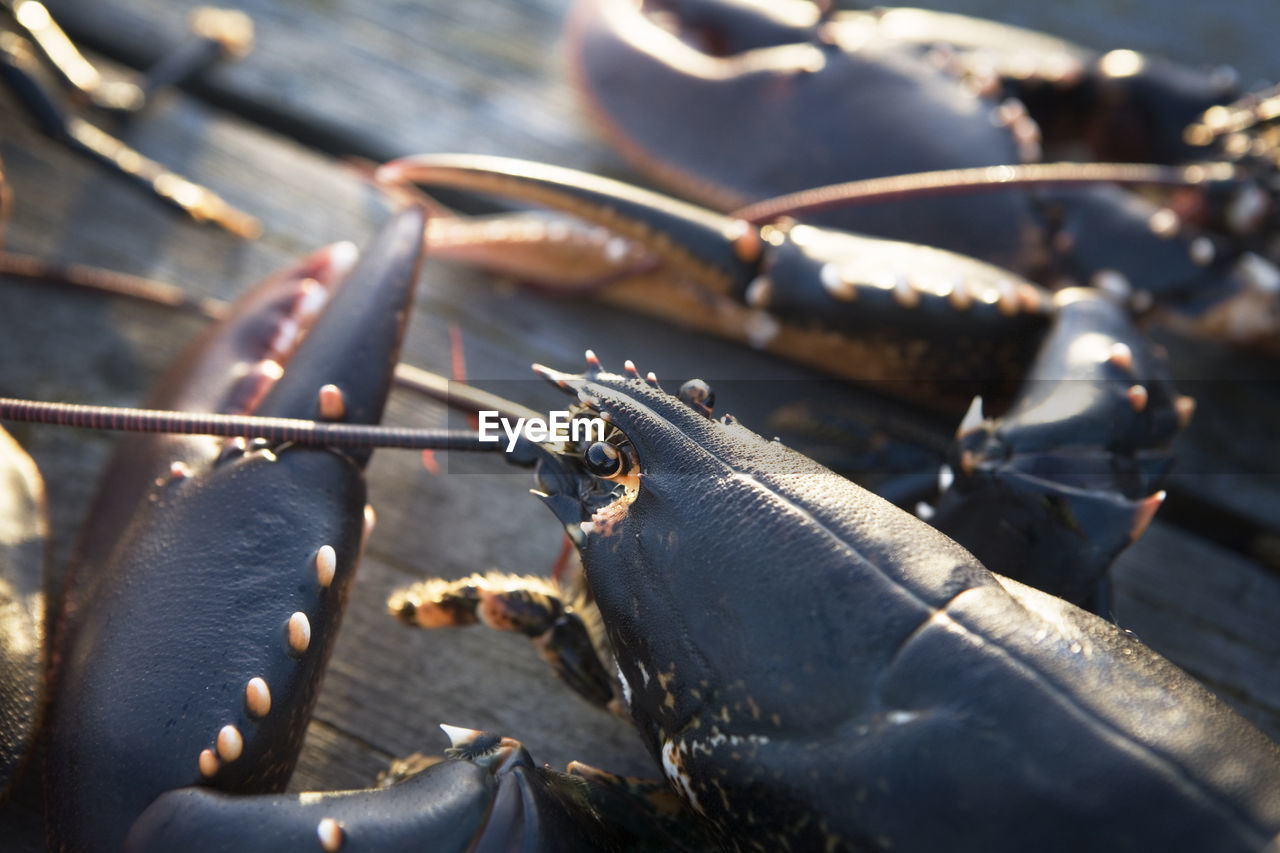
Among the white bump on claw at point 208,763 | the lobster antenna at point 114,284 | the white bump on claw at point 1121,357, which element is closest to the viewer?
the white bump on claw at point 208,763

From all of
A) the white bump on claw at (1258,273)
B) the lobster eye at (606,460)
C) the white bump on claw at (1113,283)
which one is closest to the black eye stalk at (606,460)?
the lobster eye at (606,460)

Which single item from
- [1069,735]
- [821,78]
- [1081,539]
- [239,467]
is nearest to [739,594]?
[1069,735]

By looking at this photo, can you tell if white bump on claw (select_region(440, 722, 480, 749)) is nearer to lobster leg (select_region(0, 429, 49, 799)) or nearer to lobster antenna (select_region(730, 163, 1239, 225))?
lobster leg (select_region(0, 429, 49, 799))

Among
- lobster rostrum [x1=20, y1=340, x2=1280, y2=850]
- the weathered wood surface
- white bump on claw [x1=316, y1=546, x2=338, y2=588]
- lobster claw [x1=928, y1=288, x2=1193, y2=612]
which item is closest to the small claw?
lobster claw [x1=928, y1=288, x2=1193, y2=612]

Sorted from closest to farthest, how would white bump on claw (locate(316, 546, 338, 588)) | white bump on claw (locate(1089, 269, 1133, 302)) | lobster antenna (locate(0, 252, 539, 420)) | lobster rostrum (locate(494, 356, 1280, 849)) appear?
lobster rostrum (locate(494, 356, 1280, 849))
white bump on claw (locate(316, 546, 338, 588))
white bump on claw (locate(1089, 269, 1133, 302))
lobster antenna (locate(0, 252, 539, 420))

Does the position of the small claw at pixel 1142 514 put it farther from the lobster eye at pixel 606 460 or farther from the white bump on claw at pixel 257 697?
the white bump on claw at pixel 257 697

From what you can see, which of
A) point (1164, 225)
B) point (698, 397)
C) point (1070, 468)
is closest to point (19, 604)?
point (698, 397)
